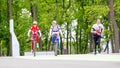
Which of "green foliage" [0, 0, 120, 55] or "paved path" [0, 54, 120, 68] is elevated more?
"green foliage" [0, 0, 120, 55]

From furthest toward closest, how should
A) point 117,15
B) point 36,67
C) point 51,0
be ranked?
point 51,0
point 117,15
point 36,67

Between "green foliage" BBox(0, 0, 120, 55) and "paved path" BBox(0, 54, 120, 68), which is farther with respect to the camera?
"green foliage" BBox(0, 0, 120, 55)

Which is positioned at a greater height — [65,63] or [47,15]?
[47,15]

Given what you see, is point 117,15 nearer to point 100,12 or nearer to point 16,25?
point 100,12

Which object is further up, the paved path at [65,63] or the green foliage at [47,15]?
the green foliage at [47,15]

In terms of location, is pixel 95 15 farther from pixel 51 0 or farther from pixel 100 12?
pixel 51 0

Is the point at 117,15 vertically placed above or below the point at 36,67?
above

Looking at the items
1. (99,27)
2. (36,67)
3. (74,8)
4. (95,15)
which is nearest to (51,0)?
(74,8)

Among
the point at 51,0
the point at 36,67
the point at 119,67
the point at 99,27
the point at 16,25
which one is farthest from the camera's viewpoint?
the point at 16,25

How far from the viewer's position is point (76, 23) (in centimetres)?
5831

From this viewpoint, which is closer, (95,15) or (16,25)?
(95,15)

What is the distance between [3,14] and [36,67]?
39740mm

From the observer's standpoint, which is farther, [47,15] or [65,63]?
[47,15]

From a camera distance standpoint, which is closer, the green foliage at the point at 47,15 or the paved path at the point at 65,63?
the paved path at the point at 65,63
